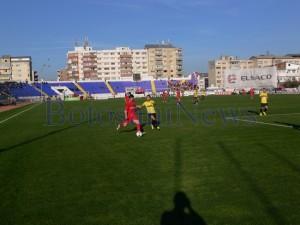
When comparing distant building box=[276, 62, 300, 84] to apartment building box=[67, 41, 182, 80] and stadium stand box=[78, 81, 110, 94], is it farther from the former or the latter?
stadium stand box=[78, 81, 110, 94]

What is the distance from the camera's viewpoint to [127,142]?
12766 millimetres

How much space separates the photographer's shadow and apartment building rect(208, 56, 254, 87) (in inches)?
5409

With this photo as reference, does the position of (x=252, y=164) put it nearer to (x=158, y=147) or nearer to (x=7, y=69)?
(x=158, y=147)

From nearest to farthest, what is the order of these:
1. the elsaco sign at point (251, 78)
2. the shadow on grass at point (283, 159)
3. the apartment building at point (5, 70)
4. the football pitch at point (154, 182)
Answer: the football pitch at point (154, 182), the shadow on grass at point (283, 159), the elsaco sign at point (251, 78), the apartment building at point (5, 70)

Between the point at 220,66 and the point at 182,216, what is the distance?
142 m

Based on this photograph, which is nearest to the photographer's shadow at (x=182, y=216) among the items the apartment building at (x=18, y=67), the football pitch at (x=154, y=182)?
the football pitch at (x=154, y=182)

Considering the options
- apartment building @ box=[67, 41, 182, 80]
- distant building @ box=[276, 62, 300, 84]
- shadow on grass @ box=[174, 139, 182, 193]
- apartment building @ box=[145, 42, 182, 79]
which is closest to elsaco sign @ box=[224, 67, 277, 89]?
distant building @ box=[276, 62, 300, 84]

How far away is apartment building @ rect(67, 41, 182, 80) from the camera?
131500 mm

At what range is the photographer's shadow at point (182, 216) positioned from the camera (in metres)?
5.09

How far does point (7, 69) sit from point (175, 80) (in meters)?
72.6

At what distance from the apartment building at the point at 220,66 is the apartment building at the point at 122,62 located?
15173mm

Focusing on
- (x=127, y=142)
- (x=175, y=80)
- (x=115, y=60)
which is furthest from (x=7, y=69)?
(x=127, y=142)

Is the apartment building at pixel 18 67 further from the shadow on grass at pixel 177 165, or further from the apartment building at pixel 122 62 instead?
the shadow on grass at pixel 177 165

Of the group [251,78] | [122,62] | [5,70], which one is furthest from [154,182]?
[5,70]
